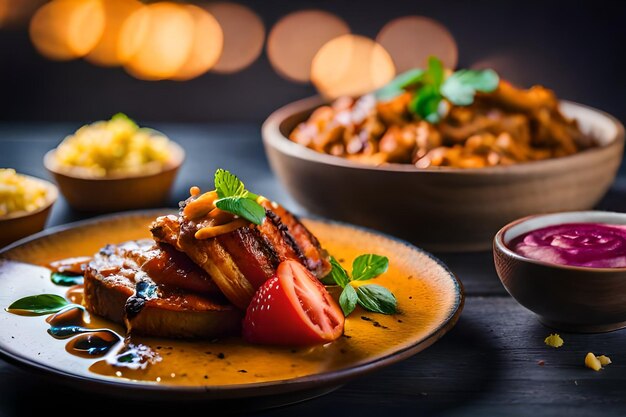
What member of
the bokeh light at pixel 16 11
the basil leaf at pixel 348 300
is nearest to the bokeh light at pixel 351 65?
the bokeh light at pixel 16 11

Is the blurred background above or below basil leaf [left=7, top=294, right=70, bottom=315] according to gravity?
below

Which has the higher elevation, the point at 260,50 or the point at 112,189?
the point at 112,189

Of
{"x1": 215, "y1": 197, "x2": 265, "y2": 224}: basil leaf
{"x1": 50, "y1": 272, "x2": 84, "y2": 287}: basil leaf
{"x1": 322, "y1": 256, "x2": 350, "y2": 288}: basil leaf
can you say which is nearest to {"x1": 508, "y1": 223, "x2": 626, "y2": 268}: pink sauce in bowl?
{"x1": 322, "y1": 256, "x2": 350, "y2": 288}: basil leaf

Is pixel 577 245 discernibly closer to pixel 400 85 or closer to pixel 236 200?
pixel 236 200

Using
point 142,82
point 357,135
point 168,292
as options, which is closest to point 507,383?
point 168,292

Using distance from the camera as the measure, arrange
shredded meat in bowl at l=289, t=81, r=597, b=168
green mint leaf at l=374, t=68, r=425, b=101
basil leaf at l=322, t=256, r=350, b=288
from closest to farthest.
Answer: basil leaf at l=322, t=256, r=350, b=288, shredded meat in bowl at l=289, t=81, r=597, b=168, green mint leaf at l=374, t=68, r=425, b=101

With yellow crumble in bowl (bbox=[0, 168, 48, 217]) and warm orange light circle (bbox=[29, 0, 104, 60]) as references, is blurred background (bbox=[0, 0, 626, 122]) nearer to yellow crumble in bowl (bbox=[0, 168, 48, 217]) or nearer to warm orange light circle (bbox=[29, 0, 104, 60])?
warm orange light circle (bbox=[29, 0, 104, 60])

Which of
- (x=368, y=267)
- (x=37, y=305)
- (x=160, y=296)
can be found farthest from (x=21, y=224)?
(x=368, y=267)
